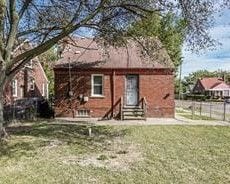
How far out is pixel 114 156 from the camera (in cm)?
1289

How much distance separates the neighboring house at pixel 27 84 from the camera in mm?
32175

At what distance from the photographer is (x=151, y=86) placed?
2736 cm

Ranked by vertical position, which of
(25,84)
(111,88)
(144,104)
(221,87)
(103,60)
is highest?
(103,60)

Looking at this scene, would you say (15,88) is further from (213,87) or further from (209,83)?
(209,83)

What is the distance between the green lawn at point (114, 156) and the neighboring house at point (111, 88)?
25.2 ft

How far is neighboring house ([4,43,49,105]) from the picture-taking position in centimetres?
3217

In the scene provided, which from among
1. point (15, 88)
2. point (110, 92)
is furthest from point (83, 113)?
point (15, 88)

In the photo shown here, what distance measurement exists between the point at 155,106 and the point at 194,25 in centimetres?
1218

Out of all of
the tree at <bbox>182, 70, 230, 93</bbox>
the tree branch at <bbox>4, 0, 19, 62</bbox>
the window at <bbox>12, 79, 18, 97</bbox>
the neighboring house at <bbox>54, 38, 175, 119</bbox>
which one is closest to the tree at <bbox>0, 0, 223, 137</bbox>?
the tree branch at <bbox>4, 0, 19, 62</bbox>

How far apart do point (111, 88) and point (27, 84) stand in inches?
531

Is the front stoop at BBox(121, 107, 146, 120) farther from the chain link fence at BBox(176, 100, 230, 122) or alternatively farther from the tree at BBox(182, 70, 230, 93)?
the tree at BBox(182, 70, 230, 93)

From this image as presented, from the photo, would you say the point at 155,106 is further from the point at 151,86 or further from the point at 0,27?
the point at 0,27

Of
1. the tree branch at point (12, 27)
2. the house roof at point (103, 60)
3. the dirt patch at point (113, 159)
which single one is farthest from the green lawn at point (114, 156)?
the house roof at point (103, 60)

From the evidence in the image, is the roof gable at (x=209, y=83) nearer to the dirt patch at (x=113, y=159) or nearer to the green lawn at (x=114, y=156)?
the green lawn at (x=114, y=156)
